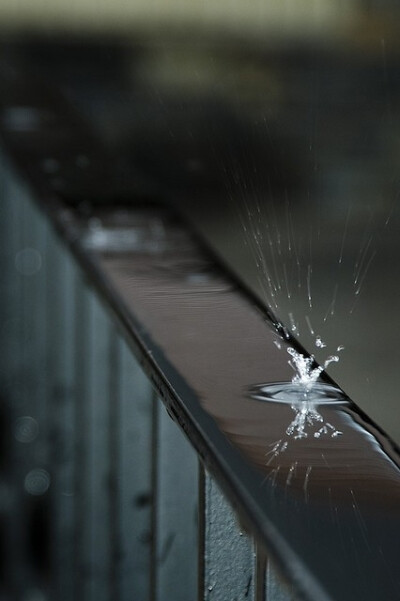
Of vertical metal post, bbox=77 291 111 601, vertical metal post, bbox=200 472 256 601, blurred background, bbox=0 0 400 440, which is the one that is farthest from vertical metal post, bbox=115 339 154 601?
blurred background, bbox=0 0 400 440

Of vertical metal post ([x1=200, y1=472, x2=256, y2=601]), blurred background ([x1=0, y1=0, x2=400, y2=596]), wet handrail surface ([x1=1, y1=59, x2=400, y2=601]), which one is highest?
blurred background ([x1=0, y1=0, x2=400, y2=596])

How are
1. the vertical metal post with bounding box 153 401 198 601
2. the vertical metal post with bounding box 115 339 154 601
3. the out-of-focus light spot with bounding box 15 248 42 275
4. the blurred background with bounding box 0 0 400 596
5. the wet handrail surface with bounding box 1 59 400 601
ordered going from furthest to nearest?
the blurred background with bounding box 0 0 400 596
the out-of-focus light spot with bounding box 15 248 42 275
the vertical metal post with bounding box 115 339 154 601
the vertical metal post with bounding box 153 401 198 601
the wet handrail surface with bounding box 1 59 400 601

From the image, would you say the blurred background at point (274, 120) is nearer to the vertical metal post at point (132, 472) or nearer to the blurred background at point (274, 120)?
the blurred background at point (274, 120)

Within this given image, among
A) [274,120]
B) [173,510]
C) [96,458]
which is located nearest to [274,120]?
[274,120]

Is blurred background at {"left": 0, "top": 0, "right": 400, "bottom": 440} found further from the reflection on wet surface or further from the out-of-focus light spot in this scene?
the reflection on wet surface

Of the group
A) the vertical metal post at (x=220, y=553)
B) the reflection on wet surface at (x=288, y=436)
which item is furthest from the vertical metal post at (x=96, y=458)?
the vertical metal post at (x=220, y=553)

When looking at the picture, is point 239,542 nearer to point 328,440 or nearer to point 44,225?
point 328,440

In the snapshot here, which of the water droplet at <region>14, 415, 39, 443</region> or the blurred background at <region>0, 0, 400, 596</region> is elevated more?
the blurred background at <region>0, 0, 400, 596</region>
